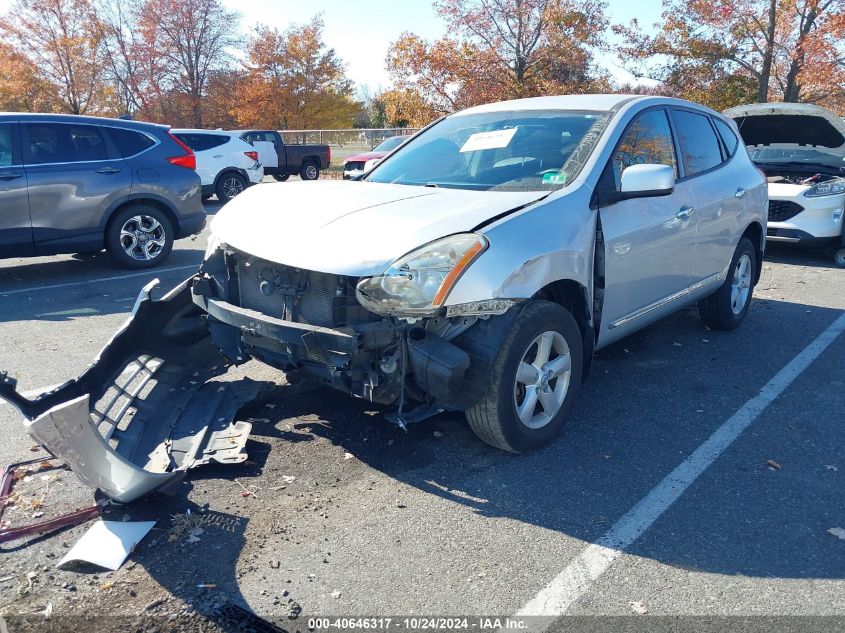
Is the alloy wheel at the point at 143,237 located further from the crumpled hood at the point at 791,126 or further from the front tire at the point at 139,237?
the crumpled hood at the point at 791,126

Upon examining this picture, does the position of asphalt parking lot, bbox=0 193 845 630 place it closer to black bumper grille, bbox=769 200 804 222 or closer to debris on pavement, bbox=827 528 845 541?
debris on pavement, bbox=827 528 845 541

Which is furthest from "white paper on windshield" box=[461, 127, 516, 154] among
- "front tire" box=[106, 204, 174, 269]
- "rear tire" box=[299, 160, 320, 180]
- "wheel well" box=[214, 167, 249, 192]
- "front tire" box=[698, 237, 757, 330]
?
"rear tire" box=[299, 160, 320, 180]

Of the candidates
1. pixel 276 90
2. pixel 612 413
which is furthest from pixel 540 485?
pixel 276 90

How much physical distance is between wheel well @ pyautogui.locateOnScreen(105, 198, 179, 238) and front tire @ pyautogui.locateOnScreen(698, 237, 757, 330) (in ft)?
20.3

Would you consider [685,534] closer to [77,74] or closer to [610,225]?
[610,225]

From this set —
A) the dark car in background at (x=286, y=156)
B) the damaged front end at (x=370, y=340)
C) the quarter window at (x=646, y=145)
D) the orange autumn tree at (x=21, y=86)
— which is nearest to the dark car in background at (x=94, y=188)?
the damaged front end at (x=370, y=340)

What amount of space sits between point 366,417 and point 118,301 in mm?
4081

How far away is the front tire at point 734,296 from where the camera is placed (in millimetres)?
5934

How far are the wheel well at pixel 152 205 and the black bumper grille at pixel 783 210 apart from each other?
767cm

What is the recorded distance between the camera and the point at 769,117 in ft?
32.0

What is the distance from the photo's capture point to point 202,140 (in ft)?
55.7

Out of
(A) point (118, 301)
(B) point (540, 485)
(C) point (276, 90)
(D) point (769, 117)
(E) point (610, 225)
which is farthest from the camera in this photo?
(C) point (276, 90)

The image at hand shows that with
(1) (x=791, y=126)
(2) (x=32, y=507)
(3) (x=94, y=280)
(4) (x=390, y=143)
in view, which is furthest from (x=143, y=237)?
(4) (x=390, y=143)

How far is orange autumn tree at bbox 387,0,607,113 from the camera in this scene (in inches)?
765
